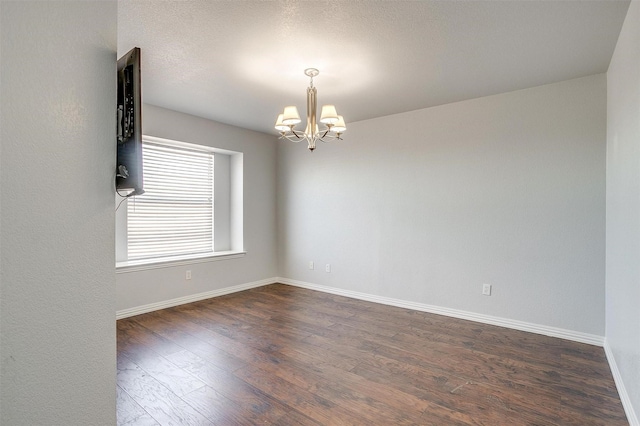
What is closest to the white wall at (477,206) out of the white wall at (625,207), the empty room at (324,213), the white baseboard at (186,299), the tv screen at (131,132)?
the empty room at (324,213)

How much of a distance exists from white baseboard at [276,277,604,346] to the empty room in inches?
0.8

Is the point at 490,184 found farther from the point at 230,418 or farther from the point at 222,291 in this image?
the point at 222,291

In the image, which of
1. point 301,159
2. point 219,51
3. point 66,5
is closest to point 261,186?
point 301,159

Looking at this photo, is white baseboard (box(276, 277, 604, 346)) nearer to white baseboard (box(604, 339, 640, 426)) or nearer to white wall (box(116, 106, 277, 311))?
white baseboard (box(604, 339, 640, 426))

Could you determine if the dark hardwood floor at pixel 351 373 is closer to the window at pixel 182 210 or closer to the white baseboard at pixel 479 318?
the white baseboard at pixel 479 318

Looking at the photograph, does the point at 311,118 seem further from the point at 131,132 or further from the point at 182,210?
the point at 182,210

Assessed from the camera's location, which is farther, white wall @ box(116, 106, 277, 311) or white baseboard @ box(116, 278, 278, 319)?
white wall @ box(116, 106, 277, 311)

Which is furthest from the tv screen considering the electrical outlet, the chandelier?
the electrical outlet

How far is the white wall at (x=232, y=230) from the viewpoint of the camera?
396 centimetres

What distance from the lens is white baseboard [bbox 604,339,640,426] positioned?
1.89m

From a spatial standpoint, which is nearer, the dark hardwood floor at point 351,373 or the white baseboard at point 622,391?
the white baseboard at point 622,391

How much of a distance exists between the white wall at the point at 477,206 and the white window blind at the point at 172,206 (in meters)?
1.60

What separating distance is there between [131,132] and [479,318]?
3781 millimetres

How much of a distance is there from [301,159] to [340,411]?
3918 mm
